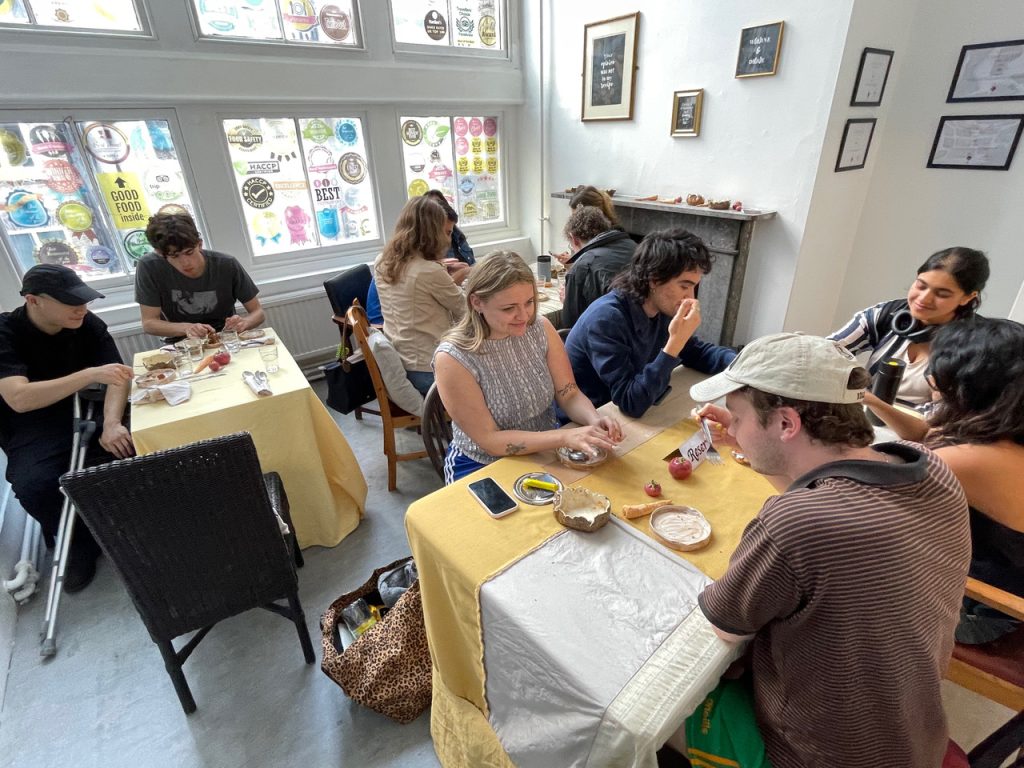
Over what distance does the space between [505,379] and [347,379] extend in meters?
1.43

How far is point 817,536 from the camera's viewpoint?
27.4 inches

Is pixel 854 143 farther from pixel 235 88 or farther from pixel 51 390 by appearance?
pixel 51 390

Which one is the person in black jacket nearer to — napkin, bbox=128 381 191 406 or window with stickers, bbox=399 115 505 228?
napkin, bbox=128 381 191 406

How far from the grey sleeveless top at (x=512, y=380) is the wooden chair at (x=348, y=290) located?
1548 mm

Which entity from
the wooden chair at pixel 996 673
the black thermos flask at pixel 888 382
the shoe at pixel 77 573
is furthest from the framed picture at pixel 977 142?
the shoe at pixel 77 573

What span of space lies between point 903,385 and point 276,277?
12.1 feet

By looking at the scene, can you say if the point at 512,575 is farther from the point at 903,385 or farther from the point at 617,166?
the point at 617,166

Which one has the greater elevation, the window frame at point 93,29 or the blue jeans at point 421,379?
the window frame at point 93,29

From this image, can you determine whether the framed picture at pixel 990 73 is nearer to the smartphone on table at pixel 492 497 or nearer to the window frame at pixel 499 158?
the window frame at pixel 499 158

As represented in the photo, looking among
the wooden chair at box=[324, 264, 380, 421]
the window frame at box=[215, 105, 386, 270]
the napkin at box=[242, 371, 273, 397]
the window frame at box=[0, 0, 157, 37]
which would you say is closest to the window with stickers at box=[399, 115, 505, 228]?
the window frame at box=[215, 105, 386, 270]

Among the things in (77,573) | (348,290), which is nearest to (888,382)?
(348,290)

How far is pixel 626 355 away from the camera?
5.35ft

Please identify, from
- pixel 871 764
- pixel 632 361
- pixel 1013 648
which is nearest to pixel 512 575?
pixel 871 764

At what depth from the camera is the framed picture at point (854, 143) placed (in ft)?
9.20
